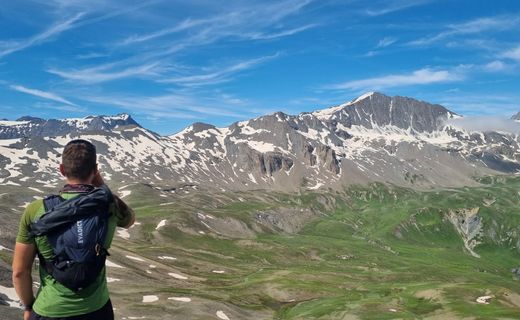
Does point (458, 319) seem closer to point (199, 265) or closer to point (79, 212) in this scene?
point (199, 265)

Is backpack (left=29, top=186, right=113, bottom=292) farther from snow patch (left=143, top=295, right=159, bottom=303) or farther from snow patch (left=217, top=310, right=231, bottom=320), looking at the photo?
snow patch (left=143, top=295, right=159, bottom=303)

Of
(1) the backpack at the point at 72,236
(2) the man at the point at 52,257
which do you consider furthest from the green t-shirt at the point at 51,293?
(1) the backpack at the point at 72,236

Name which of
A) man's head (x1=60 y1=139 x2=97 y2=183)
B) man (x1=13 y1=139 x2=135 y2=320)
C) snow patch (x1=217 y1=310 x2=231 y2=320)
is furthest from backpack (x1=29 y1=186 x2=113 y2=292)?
snow patch (x1=217 y1=310 x2=231 y2=320)

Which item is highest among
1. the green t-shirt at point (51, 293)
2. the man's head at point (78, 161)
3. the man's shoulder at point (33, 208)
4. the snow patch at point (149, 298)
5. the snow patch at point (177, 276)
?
the man's head at point (78, 161)

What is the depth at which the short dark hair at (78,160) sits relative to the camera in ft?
37.8

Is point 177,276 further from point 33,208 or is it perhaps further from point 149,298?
point 33,208

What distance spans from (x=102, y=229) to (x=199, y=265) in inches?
6795

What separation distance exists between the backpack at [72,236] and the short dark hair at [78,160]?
66 cm

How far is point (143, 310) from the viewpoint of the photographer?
268 ft

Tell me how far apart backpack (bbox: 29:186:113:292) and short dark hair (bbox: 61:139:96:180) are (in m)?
0.66

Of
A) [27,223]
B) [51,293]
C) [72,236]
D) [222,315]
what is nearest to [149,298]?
[222,315]

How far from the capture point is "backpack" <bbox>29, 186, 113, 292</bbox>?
1086cm

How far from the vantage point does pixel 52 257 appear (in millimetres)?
11141

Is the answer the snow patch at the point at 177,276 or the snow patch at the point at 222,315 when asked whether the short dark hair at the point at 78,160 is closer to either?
the snow patch at the point at 222,315
